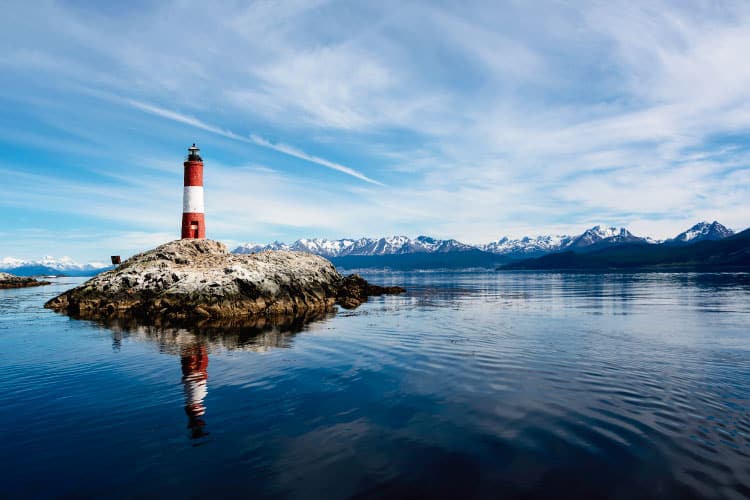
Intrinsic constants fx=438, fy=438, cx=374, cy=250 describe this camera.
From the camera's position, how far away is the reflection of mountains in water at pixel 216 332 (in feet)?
79.0

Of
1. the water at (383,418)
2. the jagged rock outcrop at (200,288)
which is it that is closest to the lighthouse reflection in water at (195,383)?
the water at (383,418)

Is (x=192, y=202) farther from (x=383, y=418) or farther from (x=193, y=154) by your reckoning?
(x=383, y=418)

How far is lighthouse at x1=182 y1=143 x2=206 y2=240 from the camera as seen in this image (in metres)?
56.4

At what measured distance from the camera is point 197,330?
97.7 feet

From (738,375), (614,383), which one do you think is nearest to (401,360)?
(614,383)

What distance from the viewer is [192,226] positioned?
2219 inches

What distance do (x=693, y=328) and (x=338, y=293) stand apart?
130ft

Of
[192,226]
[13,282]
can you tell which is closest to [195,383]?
[192,226]

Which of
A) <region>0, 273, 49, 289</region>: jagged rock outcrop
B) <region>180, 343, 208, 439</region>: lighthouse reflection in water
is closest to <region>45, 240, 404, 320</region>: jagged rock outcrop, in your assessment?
<region>180, 343, 208, 439</region>: lighthouse reflection in water

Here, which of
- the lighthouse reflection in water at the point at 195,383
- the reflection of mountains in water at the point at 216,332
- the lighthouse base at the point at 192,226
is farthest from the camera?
the lighthouse base at the point at 192,226

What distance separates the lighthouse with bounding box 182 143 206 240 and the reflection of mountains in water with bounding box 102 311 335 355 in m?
20.5

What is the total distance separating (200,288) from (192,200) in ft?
69.9

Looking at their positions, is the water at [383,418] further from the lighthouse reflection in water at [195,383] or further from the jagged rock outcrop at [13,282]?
the jagged rock outcrop at [13,282]

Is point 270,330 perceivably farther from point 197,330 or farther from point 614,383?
point 614,383
